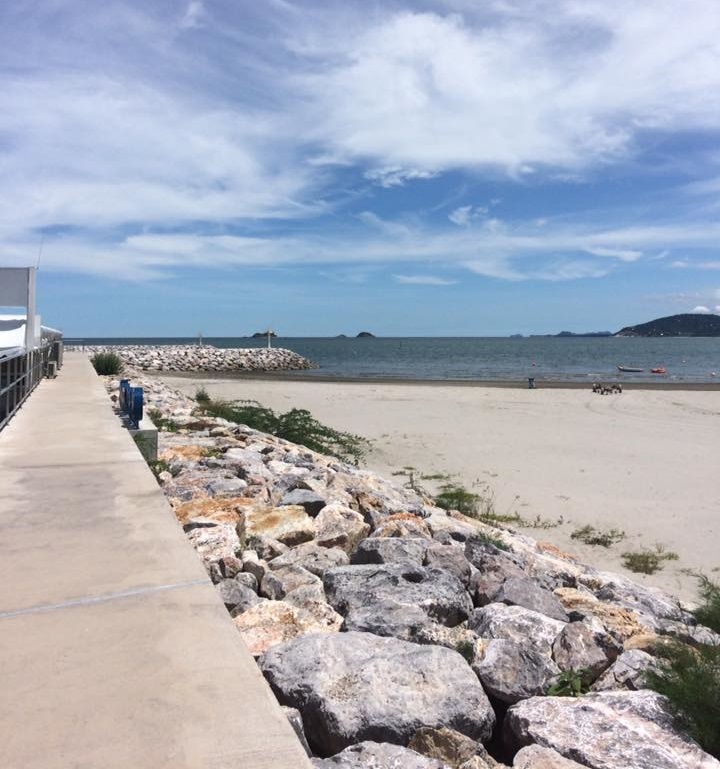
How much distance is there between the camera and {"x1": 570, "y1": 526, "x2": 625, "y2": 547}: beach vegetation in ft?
26.8

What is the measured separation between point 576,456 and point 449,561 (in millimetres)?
9269

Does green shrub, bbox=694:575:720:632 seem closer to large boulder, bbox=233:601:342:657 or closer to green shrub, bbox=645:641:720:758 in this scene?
green shrub, bbox=645:641:720:758

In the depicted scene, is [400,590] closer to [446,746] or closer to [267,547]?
Answer: [267,547]

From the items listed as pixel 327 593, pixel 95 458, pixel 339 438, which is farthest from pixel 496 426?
pixel 327 593

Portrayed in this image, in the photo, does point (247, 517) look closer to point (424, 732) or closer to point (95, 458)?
point (95, 458)

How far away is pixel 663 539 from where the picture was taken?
8.26 meters

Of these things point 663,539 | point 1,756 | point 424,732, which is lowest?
point 663,539

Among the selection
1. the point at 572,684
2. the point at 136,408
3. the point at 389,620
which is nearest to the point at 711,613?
the point at 572,684

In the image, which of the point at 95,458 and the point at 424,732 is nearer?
the point at 424,732

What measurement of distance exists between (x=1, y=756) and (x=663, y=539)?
7.75 m

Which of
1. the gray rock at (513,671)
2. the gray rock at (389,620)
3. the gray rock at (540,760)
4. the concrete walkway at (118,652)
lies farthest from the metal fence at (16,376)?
the gray rock at (540,760)

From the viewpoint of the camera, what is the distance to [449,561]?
4.94 meters

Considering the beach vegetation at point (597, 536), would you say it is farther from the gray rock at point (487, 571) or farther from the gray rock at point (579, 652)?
the gray rock at point (579, 652)

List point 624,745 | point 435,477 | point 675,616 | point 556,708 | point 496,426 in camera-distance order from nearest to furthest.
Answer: point 624,745 → point 556,708 → point 675,616 → point 435,477 → point 496,426
